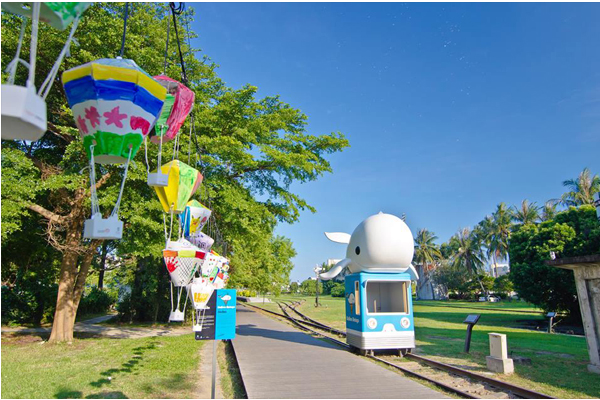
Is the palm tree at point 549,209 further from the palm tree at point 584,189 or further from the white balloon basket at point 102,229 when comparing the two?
the white balloon basket at point 102,229

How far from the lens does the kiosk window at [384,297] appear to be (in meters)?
14.0

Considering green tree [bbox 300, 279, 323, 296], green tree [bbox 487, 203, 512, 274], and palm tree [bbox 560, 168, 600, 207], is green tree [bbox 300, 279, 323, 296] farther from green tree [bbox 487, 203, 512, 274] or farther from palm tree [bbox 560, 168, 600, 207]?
palm tree [bbox 560, 168, 600, 207]

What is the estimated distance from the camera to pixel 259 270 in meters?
35.6

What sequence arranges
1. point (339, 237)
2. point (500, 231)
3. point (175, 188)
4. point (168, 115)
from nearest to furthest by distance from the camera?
point (168, 115)
point (175, 188)
point (339, 237)
point (500, 231)

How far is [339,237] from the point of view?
45.4ft

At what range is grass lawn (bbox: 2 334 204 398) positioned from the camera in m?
7.84

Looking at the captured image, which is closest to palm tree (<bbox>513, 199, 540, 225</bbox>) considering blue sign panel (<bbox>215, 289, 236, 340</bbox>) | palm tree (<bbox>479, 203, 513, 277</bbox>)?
palm tree (<bbox>479, 203, 513, 277</bbox>)

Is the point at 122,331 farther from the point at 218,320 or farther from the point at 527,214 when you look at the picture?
the point at 527,214

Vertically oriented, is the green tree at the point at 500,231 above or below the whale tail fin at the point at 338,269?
above

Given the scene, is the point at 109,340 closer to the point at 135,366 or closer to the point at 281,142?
the point at 135,366

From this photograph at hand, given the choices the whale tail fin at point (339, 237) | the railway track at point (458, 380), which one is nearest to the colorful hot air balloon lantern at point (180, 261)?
the railway track at point (458, 380)

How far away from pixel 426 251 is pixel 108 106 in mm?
62705

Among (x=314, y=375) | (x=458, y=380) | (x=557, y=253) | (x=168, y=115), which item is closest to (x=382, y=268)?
(x=458, y=380)

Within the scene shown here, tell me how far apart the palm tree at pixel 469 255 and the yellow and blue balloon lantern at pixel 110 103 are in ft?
187
